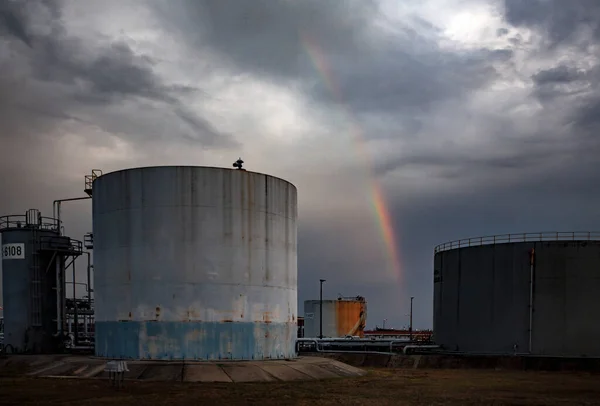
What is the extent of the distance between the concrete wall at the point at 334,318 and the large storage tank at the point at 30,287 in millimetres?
49048

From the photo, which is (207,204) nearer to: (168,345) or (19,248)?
(168,345)

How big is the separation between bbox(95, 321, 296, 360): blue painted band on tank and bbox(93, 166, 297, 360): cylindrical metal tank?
0.17ft

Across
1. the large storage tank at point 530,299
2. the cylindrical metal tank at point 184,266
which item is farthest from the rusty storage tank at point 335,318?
the cylindrical metal tank at point 184,266

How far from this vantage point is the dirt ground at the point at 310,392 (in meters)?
22.3

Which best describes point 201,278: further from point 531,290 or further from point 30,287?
point 531,290

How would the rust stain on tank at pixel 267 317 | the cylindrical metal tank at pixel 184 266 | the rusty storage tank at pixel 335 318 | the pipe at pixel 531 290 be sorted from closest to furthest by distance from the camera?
the cylindrical metal tank at pixel 184 266
the rust stain on tank at pixel 267 317
the pipe at pixel 531 290
the rusty storage tank at pixel 335 318

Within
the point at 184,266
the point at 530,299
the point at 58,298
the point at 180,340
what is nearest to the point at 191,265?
→ the point at 184,266

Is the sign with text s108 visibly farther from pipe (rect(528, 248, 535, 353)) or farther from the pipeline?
pipe (rect(528, 248, 535, 353))

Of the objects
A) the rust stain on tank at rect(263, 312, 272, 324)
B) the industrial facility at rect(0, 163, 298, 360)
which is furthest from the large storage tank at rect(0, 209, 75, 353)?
the rust stain on tank at rect(263, 312, 272, 324)

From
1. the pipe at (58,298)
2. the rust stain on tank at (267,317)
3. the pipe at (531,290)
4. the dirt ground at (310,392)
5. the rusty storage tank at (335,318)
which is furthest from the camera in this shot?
the rusty storage tank at (335,318)

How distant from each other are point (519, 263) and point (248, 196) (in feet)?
71.6

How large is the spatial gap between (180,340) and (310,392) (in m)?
8.88

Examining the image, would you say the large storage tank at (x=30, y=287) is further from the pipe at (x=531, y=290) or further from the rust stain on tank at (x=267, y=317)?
the pipe at (x=531, y=290)

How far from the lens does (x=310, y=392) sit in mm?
25328
